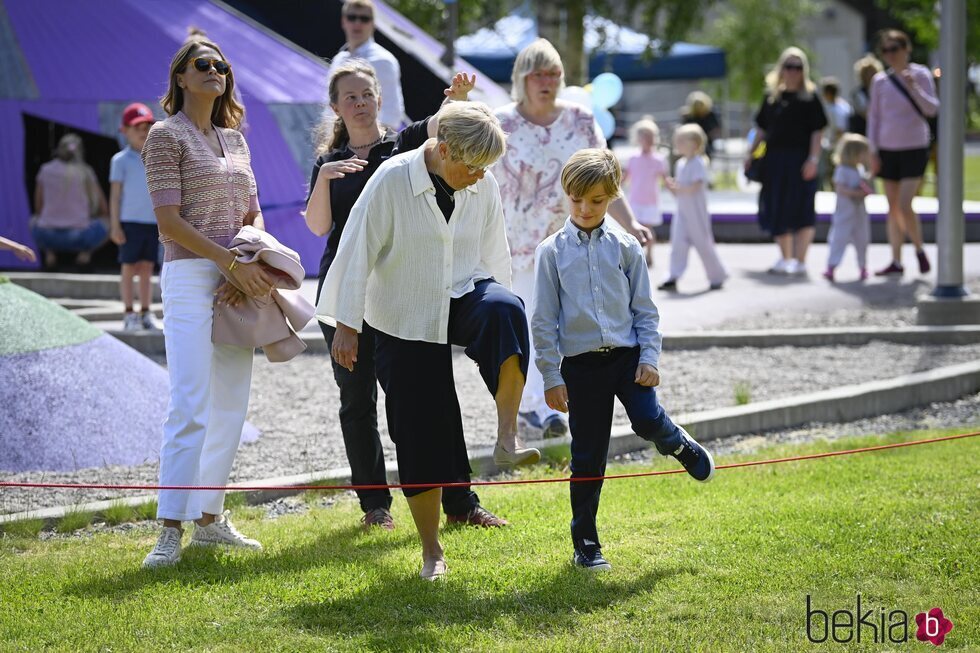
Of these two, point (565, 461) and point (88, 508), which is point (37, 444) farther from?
point (565, 461)

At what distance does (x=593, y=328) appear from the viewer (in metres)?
5.09

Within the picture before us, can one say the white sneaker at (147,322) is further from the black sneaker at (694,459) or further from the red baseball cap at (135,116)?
the black sneaker at (694,459)

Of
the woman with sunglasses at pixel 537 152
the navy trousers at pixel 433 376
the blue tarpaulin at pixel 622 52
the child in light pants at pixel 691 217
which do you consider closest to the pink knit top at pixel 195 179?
the navy trousers at pixel 433 376

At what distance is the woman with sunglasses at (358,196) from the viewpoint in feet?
18.9

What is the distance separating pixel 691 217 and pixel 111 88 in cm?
638

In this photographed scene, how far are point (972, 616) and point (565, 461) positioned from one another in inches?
113

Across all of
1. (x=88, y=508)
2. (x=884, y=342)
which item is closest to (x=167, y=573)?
(x=88, y=508)

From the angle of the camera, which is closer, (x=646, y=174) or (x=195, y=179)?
(x=195, y=179)

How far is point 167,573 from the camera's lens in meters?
5.16

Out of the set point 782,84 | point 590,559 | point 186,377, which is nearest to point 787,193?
point 782,84

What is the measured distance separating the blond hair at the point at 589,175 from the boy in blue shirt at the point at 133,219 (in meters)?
6.14

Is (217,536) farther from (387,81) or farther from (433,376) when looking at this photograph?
(387,81)

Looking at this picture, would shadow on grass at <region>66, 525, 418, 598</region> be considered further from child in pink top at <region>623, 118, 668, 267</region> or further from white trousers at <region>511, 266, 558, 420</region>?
child in pink top at <region>623, 118, 668, 267</region>

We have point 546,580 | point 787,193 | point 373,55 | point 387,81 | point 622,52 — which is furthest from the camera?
point 622,52
